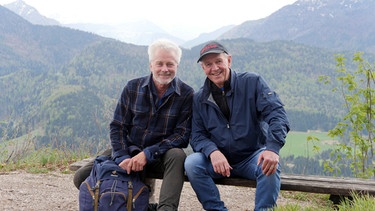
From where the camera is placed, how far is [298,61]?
15088cm

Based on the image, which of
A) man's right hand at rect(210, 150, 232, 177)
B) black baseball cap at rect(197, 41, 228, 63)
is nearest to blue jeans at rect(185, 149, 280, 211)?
man's right hand at rect(210, 150, 232, 177)

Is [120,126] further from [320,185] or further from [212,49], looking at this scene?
[320,185]

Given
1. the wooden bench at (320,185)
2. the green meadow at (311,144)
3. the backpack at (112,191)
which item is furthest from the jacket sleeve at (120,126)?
the green meadow at (311,144)

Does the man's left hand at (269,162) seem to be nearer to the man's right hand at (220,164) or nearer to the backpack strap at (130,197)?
the man's right hand at (220,164)

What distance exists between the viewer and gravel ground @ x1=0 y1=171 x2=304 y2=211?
4.13 metres

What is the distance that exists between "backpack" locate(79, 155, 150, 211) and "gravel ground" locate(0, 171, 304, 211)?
3.85 ft

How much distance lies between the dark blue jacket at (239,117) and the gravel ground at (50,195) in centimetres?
127

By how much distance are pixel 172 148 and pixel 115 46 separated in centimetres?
16152

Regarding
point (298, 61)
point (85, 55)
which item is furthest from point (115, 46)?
point (298, 61)

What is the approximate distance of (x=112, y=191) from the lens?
9.88ft

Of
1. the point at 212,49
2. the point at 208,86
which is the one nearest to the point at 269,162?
the point at 208,86

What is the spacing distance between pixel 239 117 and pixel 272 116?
0.89ft

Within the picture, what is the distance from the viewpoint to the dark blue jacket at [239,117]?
123 inches

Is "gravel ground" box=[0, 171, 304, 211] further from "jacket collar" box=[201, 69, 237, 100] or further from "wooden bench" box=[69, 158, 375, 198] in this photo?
"jacket collar" box=[201, 69, 237, 100]
